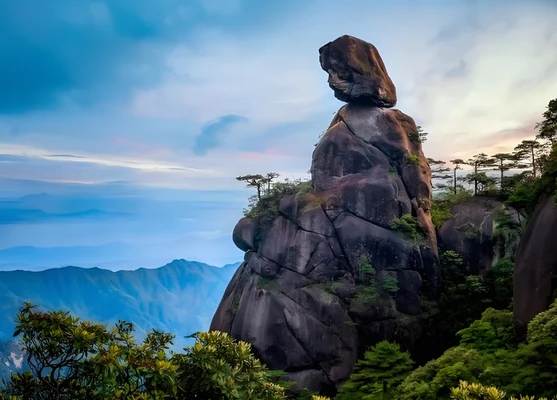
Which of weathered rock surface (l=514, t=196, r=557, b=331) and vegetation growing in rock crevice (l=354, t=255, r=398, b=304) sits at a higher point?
weathered rock surface (l=514, t=196, r=557, b=331)

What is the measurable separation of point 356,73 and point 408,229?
10.6 meters

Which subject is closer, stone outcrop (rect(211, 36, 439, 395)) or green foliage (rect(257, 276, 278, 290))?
→ stone outcrop (rect(211, 36, 439, 395))

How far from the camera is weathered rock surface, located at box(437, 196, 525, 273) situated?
21219 millimetres

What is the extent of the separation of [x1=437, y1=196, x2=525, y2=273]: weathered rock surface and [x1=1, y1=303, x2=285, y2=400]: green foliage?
1953cm

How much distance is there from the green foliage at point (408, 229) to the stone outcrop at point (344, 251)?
6 centimetres

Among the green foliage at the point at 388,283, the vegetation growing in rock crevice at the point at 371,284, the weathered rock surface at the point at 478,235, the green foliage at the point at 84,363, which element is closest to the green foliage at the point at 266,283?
the vegetation growing in rock crevice at the point at 371,284

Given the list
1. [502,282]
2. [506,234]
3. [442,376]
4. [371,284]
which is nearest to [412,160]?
[506,234]

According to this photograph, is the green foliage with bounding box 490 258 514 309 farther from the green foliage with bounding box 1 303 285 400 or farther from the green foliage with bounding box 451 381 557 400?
the green foliage with bounding box 1 303 285 400

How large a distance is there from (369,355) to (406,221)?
881cm

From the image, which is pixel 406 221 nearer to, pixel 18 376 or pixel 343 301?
pixel 343 301

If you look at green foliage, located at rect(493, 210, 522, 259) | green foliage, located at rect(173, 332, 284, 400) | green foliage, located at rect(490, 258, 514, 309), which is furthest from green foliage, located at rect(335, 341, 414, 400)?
green foliage, located at rect(493, 210, 522, 259)

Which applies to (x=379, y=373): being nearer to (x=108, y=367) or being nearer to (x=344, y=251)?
(x=344, y=251)

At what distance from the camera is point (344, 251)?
2098 cm

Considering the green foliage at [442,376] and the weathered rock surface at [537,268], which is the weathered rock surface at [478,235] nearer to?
the weathered rock surface at [537,268]
